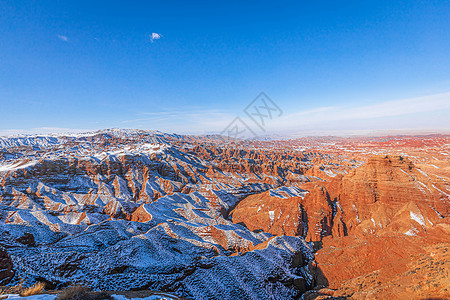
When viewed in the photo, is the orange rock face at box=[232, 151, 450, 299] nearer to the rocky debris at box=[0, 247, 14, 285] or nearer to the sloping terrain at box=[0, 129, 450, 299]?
the sloping terrain at box=[0, 129, 450, 299]

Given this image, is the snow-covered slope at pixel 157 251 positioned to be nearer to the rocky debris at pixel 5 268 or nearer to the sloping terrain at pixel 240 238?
the sloping terrain at pixel 240 238

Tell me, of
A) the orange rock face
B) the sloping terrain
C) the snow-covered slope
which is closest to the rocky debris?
the sloping terrain

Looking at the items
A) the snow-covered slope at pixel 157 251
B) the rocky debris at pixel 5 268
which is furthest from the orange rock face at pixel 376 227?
the rocky debris at pixel 5 268

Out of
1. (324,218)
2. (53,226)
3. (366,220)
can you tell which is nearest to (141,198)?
(53,226)

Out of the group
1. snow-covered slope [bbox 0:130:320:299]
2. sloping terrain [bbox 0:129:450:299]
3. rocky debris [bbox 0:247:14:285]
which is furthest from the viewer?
snow-covered slope [bbox 0:130:320:299]

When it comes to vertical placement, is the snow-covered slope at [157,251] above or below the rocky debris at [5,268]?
below

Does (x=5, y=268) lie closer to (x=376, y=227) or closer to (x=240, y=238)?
(x=240, y=238)

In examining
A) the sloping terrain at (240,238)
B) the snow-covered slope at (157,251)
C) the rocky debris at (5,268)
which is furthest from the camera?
the snow-covered slope at (157,251)

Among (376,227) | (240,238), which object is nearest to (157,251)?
(240,238)

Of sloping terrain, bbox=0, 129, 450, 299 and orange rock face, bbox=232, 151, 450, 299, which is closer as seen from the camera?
orange rock face, bbox=232, 151, 450, 299

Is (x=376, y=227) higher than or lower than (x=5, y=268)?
lower

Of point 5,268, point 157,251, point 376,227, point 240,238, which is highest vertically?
point 5,268
